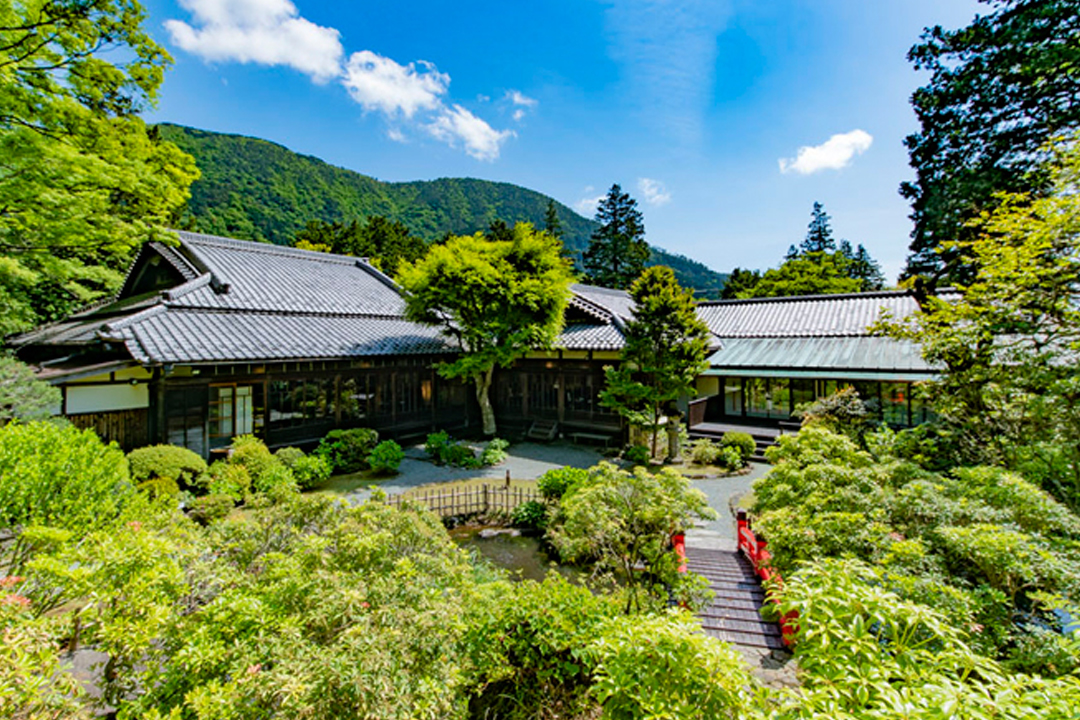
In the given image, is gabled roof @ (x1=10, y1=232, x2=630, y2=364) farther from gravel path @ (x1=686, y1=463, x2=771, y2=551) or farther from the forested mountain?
the forested mountain

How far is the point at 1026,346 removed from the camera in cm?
→ 628

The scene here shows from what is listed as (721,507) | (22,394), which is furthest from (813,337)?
(22,394)

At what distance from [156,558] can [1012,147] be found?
1686 cm

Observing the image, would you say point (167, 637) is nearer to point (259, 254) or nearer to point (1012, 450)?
point (1012, 450)

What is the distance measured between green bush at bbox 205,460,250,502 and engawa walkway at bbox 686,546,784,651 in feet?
30.0

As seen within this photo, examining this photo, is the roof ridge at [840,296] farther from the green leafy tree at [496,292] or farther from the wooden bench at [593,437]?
the green leafy tree at [496,292]

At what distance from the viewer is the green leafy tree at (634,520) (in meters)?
5.45

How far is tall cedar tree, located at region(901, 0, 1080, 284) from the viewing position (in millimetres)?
9602

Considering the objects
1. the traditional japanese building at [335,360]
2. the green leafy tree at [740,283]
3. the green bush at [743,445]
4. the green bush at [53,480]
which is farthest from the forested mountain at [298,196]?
the green bush at [53,480]

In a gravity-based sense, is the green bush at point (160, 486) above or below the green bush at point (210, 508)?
above

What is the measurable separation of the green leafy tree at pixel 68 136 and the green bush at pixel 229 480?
16.8 ft

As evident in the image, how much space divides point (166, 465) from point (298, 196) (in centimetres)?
4911

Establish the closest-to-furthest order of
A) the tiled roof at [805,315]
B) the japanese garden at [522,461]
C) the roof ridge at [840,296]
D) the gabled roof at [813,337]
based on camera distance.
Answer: the japanese garden at [522,461]
the gabled roof at [813,337]
the roof ridge at [840,296]
the tiled roof at [805,315]

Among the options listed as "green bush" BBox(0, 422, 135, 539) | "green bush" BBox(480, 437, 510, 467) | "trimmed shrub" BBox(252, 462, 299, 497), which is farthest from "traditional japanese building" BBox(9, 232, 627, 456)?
"green bush" BBox(0, 422, 135, 539)
